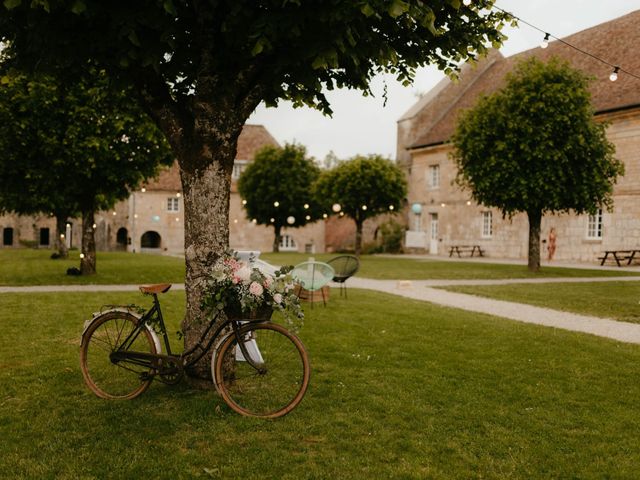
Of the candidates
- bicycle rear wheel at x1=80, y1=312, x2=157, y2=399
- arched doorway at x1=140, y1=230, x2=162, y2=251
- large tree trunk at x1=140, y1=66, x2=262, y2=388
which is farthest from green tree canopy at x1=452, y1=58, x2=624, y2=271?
arched doorway at x1=140, y1=230, x2=162, y2=251

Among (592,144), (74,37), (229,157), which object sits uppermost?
(592,144)

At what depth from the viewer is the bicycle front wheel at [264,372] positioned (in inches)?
194

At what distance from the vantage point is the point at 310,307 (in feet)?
38.2

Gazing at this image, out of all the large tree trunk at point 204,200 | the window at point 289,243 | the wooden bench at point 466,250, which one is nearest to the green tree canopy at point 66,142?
the large tree trunk at point 204,200

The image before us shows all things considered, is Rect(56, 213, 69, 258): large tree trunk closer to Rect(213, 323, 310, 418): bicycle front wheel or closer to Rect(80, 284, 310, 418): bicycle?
Rect(80, 284, 310, 418): bicycle

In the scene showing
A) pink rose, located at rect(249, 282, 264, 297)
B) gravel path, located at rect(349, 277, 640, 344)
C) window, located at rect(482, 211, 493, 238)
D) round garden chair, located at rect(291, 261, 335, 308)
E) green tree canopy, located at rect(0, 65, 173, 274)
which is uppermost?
green tree canopy, located at rect(0, 65, 173, 274)

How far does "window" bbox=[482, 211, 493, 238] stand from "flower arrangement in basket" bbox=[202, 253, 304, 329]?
109ft

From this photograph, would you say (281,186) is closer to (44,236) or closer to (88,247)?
(88,247)

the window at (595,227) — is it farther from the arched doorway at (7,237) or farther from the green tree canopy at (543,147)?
the arched doorway at (7,237)

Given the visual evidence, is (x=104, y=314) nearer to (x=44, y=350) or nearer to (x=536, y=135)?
(x=44, y=350)

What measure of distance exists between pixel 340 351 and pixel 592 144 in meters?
17.0

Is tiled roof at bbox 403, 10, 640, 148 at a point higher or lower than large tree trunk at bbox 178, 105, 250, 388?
higher

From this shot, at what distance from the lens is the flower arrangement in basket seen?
16.2 ft

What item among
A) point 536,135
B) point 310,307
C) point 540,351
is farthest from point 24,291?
point 536,135
